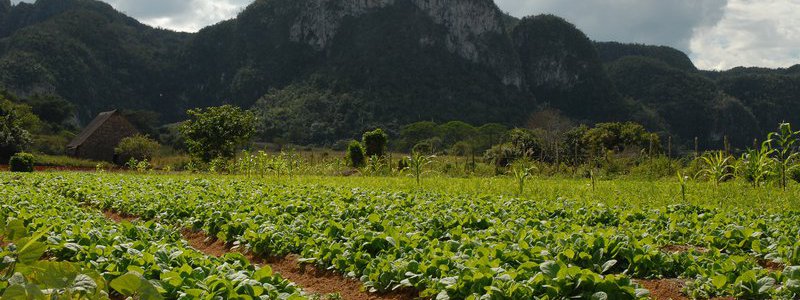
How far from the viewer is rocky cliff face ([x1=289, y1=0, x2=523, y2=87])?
15462 centimetres

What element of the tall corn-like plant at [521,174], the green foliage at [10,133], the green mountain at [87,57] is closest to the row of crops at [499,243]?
the tall corn-like plant at [521,174]

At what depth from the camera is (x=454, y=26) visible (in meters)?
156

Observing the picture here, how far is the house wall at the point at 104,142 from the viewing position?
176 feet

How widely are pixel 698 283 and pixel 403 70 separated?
435 feet

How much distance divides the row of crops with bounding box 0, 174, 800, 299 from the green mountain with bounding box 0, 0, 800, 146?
92625mm

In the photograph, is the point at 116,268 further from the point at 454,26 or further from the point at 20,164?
the point at 454,26

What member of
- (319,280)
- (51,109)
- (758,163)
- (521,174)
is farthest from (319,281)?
(51,109)

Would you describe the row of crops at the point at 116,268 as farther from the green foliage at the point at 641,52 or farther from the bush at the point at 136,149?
the green foliage at the point at 641,52

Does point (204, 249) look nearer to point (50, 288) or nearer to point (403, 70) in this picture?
point (50, 288)

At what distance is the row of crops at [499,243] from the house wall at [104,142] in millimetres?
46061

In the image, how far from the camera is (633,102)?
13562cm

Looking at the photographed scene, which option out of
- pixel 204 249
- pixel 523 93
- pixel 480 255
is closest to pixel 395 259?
pixel 480 255

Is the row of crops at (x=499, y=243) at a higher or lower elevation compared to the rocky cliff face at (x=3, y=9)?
lower

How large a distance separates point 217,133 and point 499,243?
31.8m
